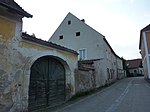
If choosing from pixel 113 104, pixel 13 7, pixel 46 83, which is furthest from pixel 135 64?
pixel 13 7

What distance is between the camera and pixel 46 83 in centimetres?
895

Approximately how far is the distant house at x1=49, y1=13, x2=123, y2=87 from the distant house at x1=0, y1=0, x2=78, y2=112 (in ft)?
33.3

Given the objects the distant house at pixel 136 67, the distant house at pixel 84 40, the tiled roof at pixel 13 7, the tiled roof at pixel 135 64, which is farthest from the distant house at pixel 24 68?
the tiled roof at pixel 135 64

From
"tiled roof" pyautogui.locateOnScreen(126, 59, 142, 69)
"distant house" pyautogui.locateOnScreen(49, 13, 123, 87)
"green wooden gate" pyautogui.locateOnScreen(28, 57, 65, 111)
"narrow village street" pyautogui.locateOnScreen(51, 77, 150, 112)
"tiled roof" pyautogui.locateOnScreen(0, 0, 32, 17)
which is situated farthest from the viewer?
"tiled roof" pyautogui.locateOnScreen(126, 59, 142, 69)

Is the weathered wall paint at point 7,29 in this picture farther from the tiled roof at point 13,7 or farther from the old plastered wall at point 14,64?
the tiled roof at point 13,7

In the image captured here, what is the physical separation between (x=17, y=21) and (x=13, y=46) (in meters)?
1.26

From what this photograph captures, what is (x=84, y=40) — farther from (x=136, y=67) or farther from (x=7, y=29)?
(x=136, y=67)

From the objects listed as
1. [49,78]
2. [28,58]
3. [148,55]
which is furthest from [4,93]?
[148,55]

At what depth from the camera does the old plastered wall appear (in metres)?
6.36

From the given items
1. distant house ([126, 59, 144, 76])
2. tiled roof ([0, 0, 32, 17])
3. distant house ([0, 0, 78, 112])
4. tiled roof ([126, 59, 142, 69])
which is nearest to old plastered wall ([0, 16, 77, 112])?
distant house ([0, 0, 78, 112])

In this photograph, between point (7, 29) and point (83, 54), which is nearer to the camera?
point (7, 29)

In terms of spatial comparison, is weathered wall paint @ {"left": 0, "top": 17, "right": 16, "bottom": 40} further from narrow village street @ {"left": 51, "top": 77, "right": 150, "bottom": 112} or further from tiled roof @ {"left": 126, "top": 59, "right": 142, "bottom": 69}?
tiled roof @ {"left": 126, "top": 59, "right": 142, "bottom": 69}

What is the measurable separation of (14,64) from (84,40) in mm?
16677

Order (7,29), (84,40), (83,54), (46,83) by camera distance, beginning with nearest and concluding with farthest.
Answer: (7,29) < (46,83) < (83,54) < (84,40)
